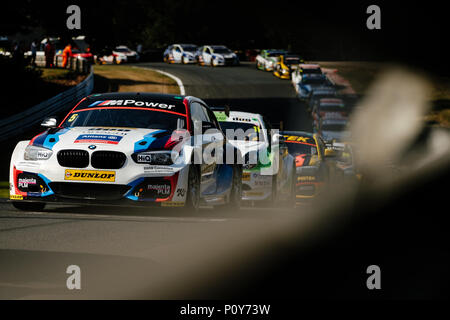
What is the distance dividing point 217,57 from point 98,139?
55.8 metres

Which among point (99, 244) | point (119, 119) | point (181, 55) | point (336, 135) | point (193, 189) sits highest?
point (119, 119)

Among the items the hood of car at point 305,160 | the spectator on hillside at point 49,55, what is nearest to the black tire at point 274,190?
the hood of car at point 305,160

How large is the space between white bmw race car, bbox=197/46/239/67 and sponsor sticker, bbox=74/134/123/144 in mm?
55529

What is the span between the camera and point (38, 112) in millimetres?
33594

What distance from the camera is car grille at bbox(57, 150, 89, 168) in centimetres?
1145

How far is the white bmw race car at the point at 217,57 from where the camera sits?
220 feet

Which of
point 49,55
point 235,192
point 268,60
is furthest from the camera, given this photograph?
point 268,60

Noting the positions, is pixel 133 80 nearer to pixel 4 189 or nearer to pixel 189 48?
pixel 189 48

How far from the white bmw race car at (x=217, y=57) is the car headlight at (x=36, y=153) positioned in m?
55.5

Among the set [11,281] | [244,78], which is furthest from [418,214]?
[244,78]

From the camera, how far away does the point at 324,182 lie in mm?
19812

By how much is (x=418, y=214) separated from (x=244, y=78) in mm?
43319

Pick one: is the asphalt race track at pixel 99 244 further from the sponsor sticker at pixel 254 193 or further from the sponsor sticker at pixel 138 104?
the sponsor sticker at pixel 138 104

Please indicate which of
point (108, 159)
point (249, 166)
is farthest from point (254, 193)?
point (108, 159)
